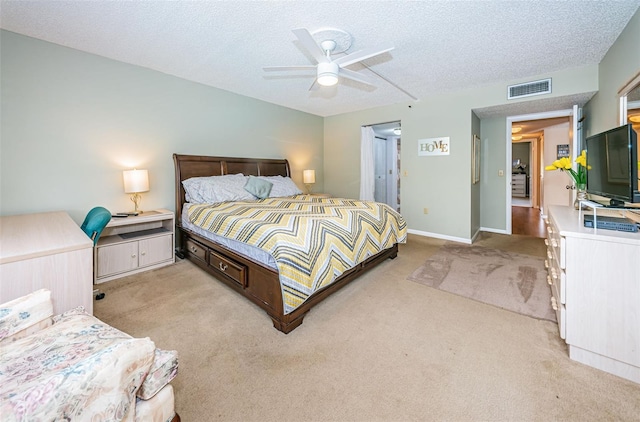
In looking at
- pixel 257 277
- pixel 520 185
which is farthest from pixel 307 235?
pixel 520 185

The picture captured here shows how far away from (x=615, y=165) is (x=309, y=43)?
2348 mm

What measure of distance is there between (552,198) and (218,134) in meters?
7.85

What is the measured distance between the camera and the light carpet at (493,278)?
2.41 meters

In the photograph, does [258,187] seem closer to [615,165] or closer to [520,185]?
[615,165]

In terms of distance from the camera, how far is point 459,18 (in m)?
2.28

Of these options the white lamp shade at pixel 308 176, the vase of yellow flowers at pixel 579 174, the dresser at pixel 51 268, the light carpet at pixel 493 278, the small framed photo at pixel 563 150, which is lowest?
the light carpet at pixel 493 278

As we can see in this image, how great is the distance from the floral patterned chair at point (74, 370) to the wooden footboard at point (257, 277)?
100cm

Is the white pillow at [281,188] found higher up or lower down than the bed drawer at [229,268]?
higher up

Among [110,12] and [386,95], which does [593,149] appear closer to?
[386,95]

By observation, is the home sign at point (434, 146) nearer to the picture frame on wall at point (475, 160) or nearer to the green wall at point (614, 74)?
the picture frame on wall at point (475, 160)

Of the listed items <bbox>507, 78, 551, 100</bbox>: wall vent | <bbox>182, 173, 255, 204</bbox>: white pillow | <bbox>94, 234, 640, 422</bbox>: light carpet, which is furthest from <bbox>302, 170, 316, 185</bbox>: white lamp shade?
<bbox>507, 78, 551, 100</bbox>: wall vent

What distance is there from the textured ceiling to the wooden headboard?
1.13 meters

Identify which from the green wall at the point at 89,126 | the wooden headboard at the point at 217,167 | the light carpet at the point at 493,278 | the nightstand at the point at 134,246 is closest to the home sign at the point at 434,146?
the light carpet at the point at 493,278

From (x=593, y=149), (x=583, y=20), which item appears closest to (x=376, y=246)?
(x=593, y=149)
